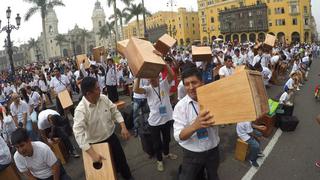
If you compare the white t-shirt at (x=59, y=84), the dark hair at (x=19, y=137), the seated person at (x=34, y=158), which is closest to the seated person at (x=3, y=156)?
the seated person at (x=34, y=158)

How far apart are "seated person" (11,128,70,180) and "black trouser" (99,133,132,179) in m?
0.91

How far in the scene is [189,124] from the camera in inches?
129

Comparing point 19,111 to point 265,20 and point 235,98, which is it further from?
point 265,20

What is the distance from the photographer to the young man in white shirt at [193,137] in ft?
10.4

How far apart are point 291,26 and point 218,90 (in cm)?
7857

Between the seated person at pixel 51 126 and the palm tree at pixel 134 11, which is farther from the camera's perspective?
the palm tree at pixel 134 11

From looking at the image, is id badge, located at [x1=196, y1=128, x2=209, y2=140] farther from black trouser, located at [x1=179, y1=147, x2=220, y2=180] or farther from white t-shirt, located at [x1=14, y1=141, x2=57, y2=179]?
white t-shirt, located at [x1=14, y1=141, x2=57, y2=179]

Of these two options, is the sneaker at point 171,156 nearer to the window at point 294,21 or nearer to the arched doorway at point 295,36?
the arched doorway at point 295,36

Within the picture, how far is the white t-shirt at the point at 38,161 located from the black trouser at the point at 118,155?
0.94 metres

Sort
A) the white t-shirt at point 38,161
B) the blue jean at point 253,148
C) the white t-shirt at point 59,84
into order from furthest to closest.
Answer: the white t-shirt at point 59,84 → the blue jean at point 253,148 → the white t-shirt at point 38,161

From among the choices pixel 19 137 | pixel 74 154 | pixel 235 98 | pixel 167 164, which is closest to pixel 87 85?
pixel 19 137

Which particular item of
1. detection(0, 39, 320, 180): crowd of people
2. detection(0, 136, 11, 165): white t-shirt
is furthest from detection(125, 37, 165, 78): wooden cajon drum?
detection(0, 136, 11, 165): white t-shirt

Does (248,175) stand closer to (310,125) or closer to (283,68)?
(310,125)

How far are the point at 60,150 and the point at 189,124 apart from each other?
491 centimetres
